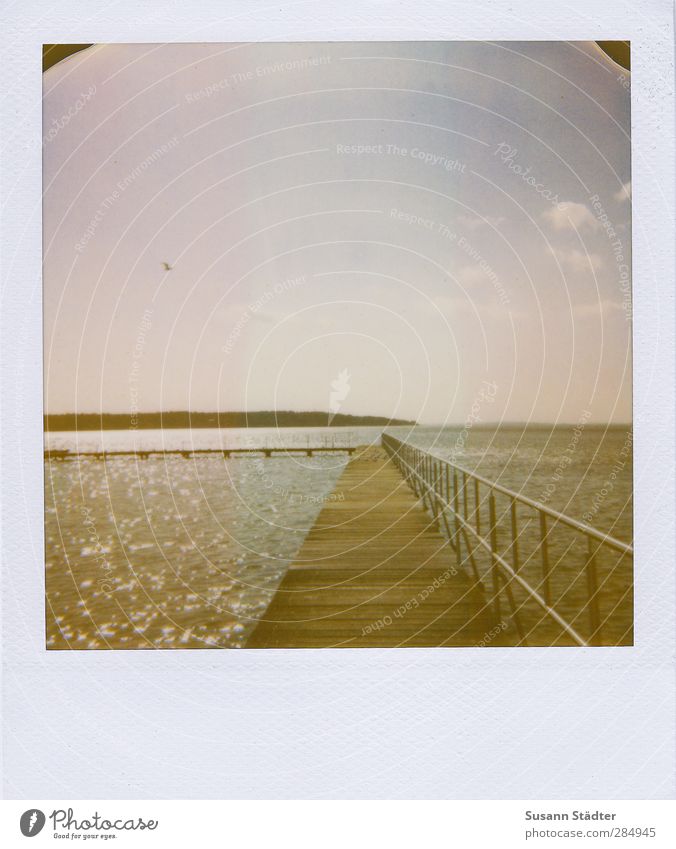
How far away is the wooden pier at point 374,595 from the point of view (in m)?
1.63

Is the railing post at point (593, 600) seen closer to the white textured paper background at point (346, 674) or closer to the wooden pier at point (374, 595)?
the white textured paper background at point (346, 674)

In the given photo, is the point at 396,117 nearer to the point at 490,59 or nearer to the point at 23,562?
the point at 490,59

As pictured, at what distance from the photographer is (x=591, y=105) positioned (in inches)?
63.1

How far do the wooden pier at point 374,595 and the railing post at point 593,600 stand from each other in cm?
27

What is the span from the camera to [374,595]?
79.0 inches

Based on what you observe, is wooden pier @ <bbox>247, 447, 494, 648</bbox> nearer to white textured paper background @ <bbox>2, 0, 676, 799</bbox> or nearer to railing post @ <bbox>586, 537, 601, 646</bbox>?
white textured paper background @ <bbox>2, 0, 676, 799</bbox>

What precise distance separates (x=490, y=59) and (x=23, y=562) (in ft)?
5.67

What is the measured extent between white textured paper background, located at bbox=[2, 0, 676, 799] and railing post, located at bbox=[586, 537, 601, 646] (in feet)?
0.20
